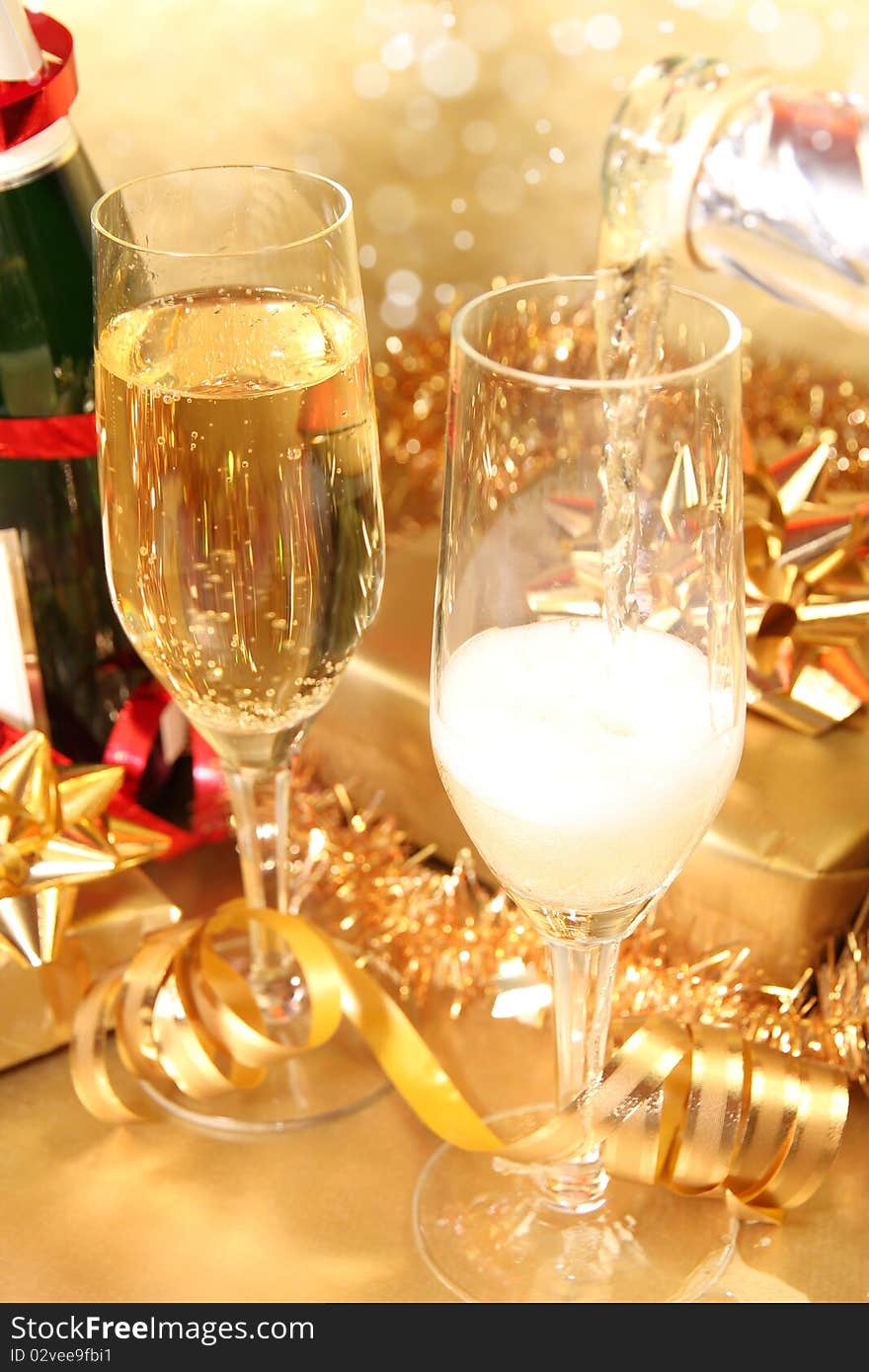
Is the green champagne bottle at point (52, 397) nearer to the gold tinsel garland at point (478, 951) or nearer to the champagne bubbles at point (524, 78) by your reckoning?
the gold tinsel garland at point (478, 951)

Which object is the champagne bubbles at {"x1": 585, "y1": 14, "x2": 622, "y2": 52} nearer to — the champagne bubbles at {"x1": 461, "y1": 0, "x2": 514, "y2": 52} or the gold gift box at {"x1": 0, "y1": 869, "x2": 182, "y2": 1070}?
the champagne bubbles at {"x1": 461, "y1": 0, "x2": 514, "y2": 52}

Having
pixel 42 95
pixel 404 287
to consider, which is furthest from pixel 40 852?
pixel 404 287

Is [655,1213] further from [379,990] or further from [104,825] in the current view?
[104,825]

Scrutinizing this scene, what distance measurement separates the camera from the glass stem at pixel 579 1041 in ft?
1.83

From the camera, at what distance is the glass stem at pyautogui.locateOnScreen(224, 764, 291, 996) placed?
66 cm

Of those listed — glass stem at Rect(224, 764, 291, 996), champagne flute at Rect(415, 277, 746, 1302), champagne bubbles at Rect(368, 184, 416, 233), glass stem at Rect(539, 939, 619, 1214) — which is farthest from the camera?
champagne bubbles at Rect(368, 184, 416, 233)

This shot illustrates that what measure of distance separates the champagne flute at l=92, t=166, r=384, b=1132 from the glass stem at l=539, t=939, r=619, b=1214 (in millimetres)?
142

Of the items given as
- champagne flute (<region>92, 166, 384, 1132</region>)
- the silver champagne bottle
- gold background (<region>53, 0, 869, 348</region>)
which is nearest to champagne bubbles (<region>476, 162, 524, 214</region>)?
gold background (<region>53, 0, 869, 348</region>)

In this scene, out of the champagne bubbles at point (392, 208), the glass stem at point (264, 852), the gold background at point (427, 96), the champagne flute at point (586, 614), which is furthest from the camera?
the champagne bubbles at point (392, 208)

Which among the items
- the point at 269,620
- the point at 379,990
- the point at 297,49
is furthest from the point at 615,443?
the point at 297,49

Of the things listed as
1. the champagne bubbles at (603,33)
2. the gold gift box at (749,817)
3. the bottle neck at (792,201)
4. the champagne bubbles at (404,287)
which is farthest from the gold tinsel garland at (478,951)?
the champagne bubbles at (603,33)

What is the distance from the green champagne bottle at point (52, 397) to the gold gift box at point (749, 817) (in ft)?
0.43

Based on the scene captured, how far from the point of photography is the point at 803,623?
0.72 meters

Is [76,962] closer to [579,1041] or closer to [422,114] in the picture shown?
[579,1041]
